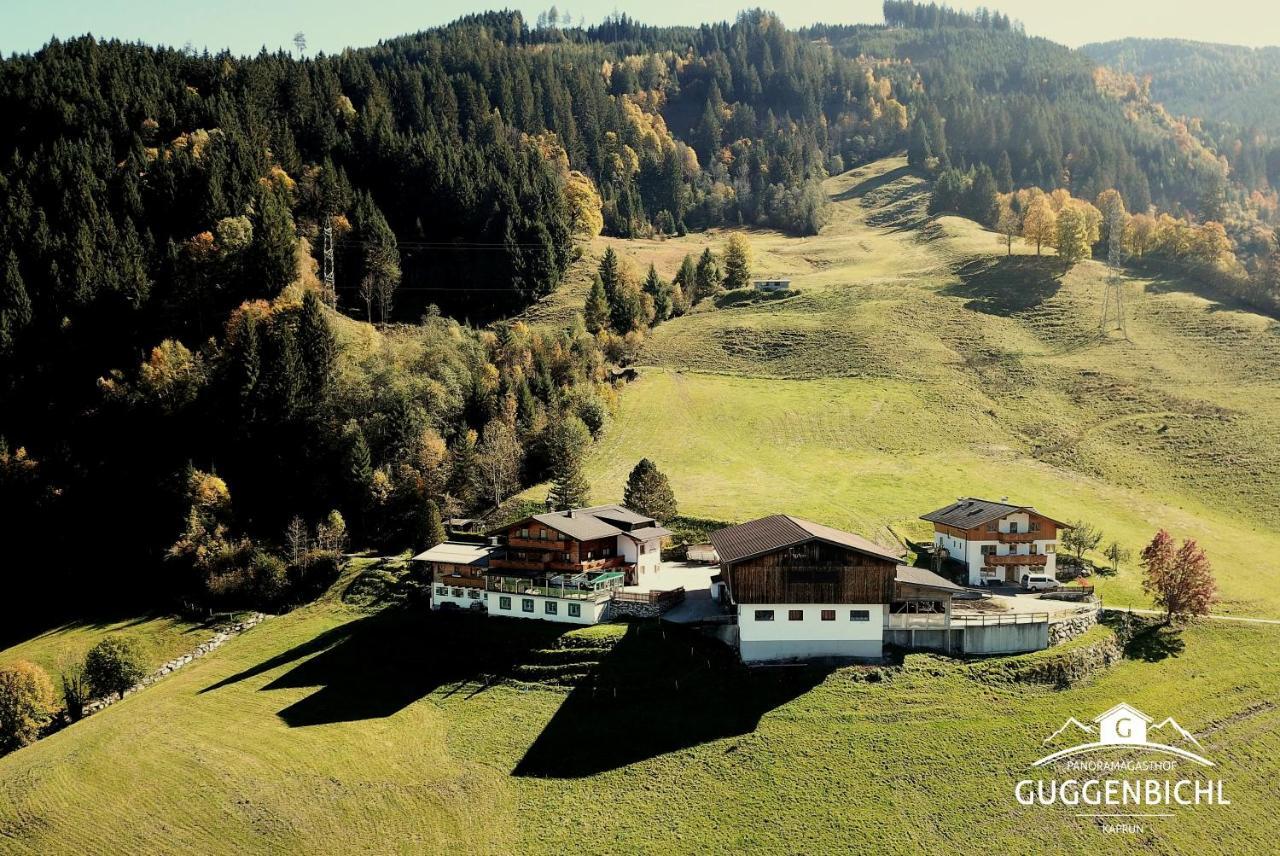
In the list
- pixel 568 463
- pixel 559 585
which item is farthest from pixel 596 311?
pixel 559 585

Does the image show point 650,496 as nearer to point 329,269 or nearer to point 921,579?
point 921,579

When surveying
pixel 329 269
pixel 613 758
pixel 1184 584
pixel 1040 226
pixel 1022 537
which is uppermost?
pixel 1040 226

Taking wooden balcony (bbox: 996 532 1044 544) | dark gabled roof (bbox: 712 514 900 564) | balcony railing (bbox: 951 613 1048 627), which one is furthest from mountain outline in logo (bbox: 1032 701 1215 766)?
wooden balcony (bbox: 996 532 1044 544)

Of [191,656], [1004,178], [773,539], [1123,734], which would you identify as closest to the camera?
[1123,734]

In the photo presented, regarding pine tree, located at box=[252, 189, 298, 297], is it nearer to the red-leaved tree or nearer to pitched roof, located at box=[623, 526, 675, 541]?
pitched roof, located at box=[623, 526, 675, 541]

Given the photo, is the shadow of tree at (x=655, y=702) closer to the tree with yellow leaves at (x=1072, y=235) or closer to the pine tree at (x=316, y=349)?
the pine tree at (x=316, y=349)

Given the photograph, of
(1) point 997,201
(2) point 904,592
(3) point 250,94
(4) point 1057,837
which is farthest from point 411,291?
(1) point 997,201
